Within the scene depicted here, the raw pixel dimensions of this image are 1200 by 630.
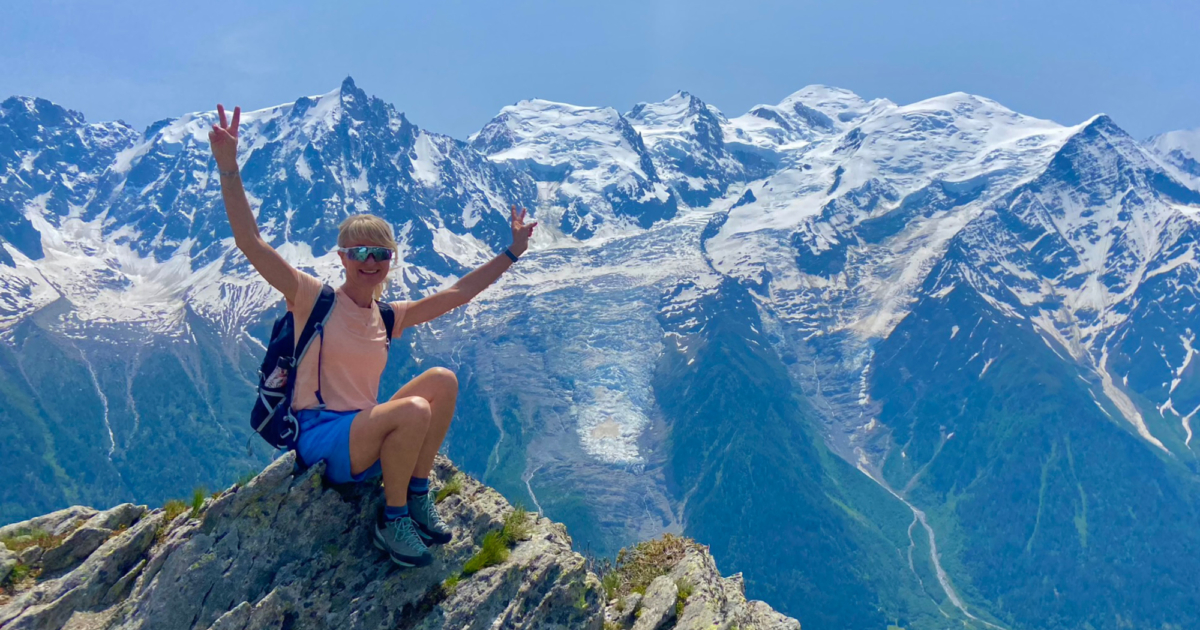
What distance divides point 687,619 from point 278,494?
799cm

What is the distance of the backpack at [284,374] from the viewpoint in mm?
11242

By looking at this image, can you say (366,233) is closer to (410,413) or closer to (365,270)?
(365,270)

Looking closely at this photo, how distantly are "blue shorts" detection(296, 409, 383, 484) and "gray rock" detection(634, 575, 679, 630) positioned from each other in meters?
6.31

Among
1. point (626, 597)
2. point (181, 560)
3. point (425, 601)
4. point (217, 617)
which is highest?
point (181, 560)

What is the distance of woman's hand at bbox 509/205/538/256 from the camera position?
14891mm

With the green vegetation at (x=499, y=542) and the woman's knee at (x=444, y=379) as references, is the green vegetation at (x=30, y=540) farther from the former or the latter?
the woman's knee at (x=444, y=379)

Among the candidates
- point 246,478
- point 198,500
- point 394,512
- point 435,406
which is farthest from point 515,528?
point 198,500

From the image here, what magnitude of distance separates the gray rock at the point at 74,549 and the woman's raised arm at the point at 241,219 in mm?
6649

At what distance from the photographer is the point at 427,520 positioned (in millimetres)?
11812

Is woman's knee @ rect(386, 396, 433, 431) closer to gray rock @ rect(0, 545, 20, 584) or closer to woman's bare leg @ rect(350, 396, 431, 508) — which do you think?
woman's bare leg @ rect(350, 396, 431, 508)

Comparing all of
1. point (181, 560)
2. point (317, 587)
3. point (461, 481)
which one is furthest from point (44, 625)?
point (461, 481)

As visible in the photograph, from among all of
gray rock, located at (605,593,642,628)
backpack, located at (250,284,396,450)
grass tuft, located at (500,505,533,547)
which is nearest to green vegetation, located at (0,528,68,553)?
backpack, located at (250,284,396,450)

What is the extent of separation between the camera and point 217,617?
11.0 meters

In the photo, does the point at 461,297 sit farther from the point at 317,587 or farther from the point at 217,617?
the point at 217,617
